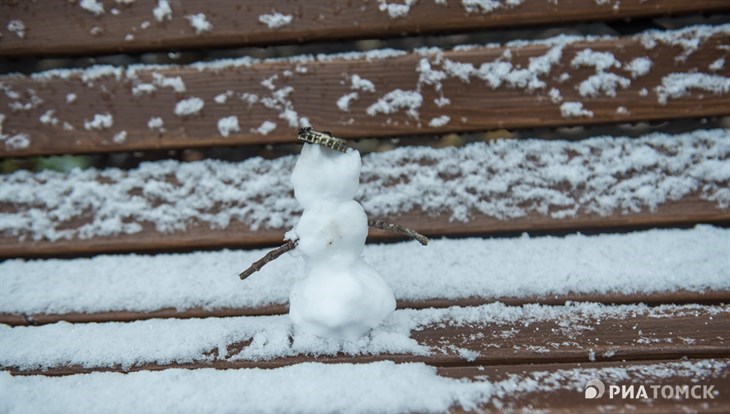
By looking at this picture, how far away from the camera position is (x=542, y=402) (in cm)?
77

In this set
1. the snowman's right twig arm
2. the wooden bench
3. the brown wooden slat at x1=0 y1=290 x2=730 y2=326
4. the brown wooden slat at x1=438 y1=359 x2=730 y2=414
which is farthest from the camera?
the wooden bench

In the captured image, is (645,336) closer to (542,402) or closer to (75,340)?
(542,402)

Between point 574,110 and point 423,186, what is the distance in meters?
0.38

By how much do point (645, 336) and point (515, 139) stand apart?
0.52 m

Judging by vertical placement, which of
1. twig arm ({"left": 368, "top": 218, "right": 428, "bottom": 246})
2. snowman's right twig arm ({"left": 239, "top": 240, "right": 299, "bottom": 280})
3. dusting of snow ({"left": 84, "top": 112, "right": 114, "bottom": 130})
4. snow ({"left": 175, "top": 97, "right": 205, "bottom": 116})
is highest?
snow ({"left": 175, "top": 97, "right": 205, "bottom": 116})

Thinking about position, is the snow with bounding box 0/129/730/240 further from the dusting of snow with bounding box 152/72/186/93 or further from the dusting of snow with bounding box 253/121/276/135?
the dusting of snow with bounding box 152/72/186/93

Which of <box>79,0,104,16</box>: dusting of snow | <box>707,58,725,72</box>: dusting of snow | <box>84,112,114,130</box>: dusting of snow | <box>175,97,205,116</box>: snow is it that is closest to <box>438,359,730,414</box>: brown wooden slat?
<box>707,58,725,72</box>: dusting of snow

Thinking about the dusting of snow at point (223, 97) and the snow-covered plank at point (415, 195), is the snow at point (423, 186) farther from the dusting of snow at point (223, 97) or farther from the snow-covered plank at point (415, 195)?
the dusting of snow at point (223, 97)

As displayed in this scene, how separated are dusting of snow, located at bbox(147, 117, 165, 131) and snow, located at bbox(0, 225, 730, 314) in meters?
0.30

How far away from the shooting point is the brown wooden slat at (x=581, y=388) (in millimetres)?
746

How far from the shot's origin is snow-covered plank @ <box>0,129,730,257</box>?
1.20 m

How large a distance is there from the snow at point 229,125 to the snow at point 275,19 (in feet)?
0.73

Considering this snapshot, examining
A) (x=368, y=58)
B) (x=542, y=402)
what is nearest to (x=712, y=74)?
(x=368, y=58)

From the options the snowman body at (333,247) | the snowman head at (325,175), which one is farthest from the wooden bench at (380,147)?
the snowman head at (325,175)
